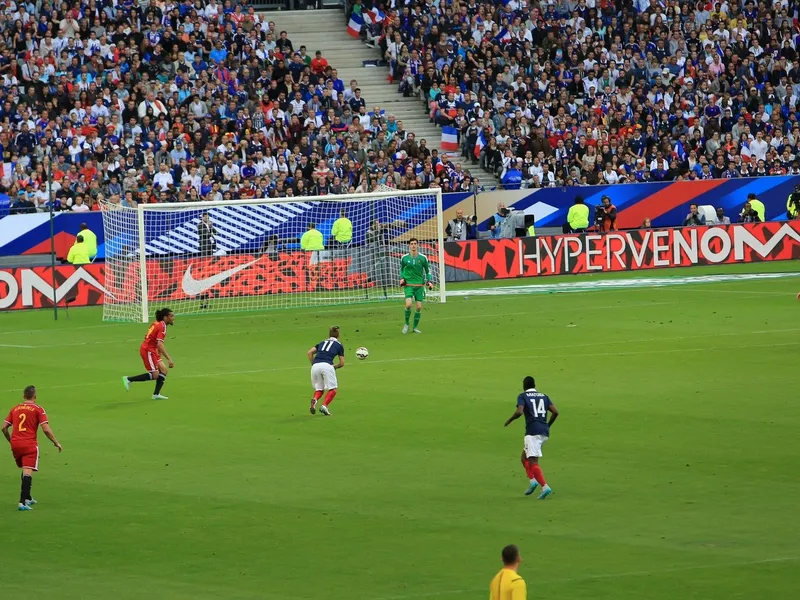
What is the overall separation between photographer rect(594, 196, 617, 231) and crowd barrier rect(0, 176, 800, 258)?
0.82 meters

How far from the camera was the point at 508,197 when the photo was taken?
46.8 metres

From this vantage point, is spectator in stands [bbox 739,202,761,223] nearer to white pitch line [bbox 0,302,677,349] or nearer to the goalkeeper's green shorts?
white pitch line [bbox 0,302,677,349]

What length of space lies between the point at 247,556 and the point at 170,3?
36570 mm

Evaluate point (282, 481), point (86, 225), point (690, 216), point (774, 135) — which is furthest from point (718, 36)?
point (282, 481)

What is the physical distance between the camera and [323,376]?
2197 centimetres

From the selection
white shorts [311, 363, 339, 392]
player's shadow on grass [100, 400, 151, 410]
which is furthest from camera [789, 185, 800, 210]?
player's shadow on grass [100, 400, 151, 410]

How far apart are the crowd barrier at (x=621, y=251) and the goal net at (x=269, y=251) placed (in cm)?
254

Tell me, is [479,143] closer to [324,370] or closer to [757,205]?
[757,205]

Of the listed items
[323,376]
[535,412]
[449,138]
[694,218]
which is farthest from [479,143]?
[535,412]

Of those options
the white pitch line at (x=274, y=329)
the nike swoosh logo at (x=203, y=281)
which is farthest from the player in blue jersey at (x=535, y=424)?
the nike swoosh logo at (x=203, y=281)

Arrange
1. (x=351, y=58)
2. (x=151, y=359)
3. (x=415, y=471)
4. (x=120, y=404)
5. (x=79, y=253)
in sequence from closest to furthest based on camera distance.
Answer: (x=415, y=471), (x=120, y=404), (x=151, y=359), (x=79, y=253), (x=351, y=58)

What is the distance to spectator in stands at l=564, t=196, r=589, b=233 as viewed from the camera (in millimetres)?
46656

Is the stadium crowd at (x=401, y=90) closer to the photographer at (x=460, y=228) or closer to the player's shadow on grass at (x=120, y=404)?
the photographer at (x=460, y=228)

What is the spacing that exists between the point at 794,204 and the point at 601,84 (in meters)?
8.64
